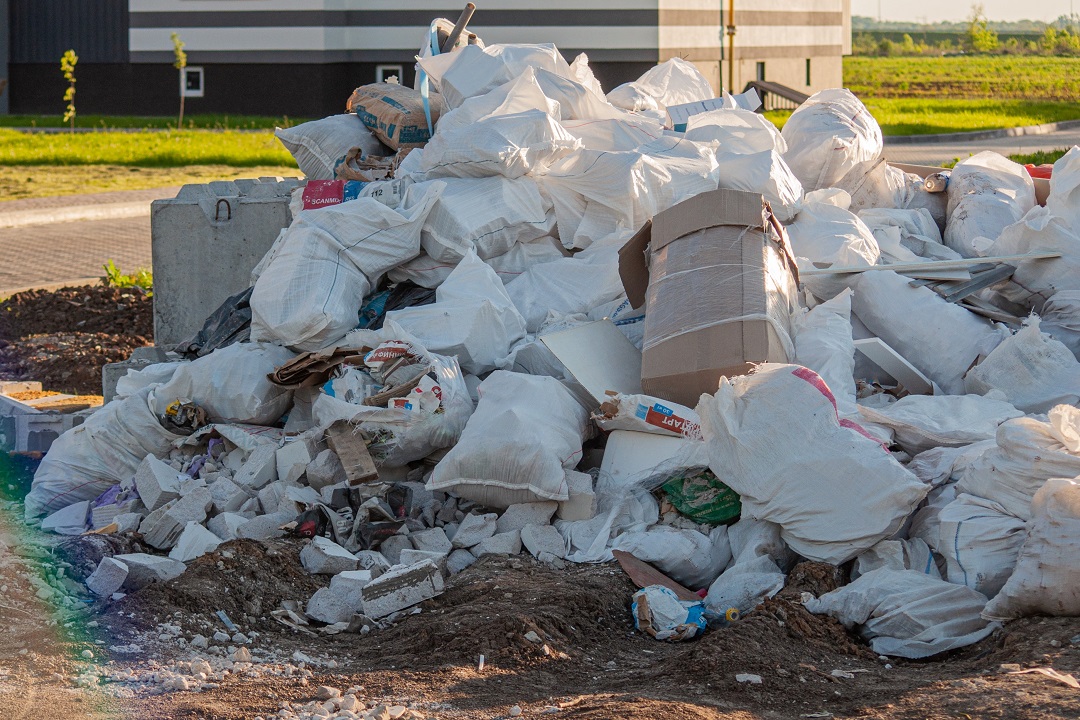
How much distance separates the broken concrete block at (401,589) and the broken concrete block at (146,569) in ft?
1.97

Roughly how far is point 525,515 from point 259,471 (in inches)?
40.5

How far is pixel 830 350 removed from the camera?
412 cm

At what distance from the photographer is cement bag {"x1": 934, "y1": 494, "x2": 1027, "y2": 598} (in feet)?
10.4

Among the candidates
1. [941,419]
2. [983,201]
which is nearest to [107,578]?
[941,419]

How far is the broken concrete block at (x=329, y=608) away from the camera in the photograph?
132 inches

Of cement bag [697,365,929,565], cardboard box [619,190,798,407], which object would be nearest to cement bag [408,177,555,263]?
cardboard box [619,190,798,407]

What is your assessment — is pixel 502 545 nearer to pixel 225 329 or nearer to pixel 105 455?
pixel 105 455

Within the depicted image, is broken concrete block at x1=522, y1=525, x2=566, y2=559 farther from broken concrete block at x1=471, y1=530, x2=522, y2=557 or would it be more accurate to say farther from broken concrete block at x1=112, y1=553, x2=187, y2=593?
broken concrete block at x1=112, y1=553, x2=187, y2=593

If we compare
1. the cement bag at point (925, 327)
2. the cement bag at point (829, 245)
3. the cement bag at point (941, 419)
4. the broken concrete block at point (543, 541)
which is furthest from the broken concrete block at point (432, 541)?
the cement bag at point (925, 327)

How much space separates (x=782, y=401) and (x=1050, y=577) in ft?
2.88

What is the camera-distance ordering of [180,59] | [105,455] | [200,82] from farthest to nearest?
[200,82] < [180,59] < [105,455]

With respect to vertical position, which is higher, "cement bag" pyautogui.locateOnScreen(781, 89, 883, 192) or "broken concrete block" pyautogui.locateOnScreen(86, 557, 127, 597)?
"cement bag" pyautogui.locateOnScreen(781, 89, 883, 192)

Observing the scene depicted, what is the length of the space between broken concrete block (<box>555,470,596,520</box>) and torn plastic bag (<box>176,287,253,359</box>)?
202cm

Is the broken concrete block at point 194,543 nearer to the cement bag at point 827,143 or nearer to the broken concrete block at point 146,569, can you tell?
the broken concrete block at point 146,569
